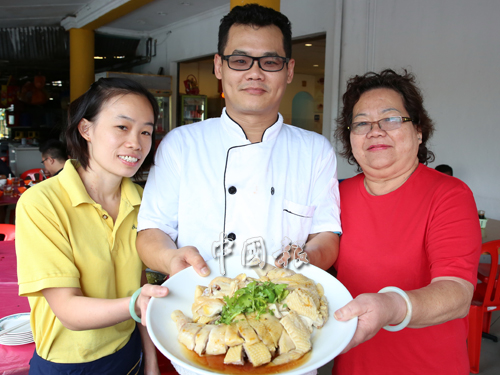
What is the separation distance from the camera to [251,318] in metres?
1.21

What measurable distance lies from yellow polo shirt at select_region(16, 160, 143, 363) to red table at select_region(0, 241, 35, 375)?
0.53 ft

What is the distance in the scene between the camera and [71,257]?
1.47m

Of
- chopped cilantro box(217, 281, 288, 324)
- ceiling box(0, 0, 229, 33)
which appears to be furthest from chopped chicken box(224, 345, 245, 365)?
ceiling box(0, 0, 229, 33)

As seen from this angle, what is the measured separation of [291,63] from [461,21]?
140 inches

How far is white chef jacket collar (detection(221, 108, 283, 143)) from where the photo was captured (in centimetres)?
184

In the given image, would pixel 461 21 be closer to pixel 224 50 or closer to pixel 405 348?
pixel 224 50

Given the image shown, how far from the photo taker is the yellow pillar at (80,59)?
9.22m

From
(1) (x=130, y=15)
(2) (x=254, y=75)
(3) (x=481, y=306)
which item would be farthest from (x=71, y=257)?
(1) (x=130, y=15)

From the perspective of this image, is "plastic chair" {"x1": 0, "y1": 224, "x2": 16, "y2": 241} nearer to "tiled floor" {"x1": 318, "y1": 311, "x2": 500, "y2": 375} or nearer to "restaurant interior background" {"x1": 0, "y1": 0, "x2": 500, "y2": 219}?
"restaurant interior background" {"x1": 0, "y1": 0, "x2": 500, "y2": 219}

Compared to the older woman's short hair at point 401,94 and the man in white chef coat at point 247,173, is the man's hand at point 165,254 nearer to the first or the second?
the man in white chef coat at point 247,173

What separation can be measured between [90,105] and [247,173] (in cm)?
72

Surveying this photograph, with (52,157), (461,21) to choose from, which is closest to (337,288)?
(461,21)

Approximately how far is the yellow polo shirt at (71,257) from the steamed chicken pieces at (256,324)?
1.61ft

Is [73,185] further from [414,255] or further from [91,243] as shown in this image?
[414,255]
